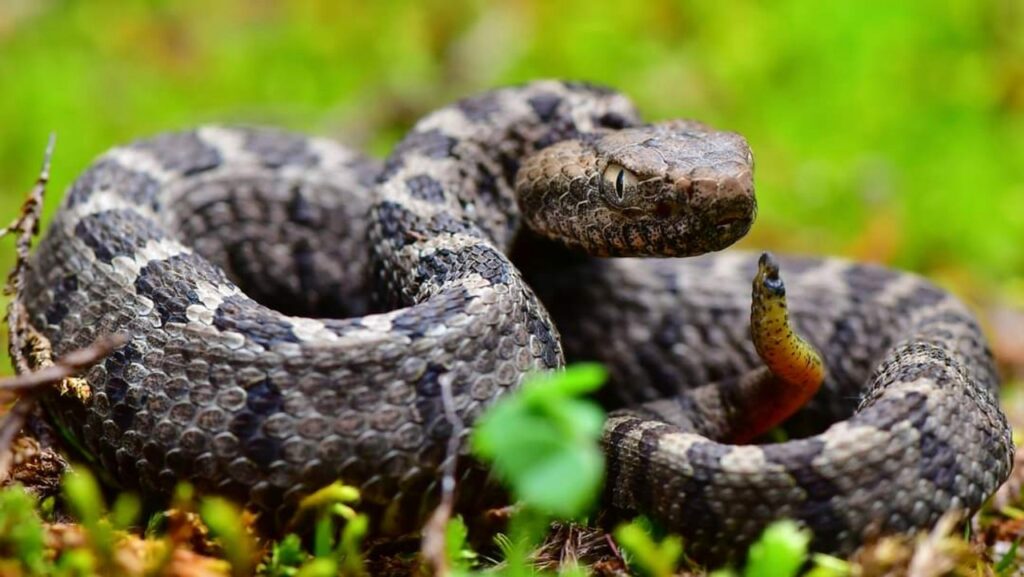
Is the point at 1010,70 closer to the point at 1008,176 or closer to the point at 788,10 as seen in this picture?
the point at 1008,176

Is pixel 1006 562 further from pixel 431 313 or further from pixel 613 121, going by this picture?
pixel 613 121

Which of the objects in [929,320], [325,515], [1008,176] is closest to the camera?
[325,515]

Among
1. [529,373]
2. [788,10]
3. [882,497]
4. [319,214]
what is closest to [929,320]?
[882,497]

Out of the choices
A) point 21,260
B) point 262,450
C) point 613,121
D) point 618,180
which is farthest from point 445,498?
point 613,121

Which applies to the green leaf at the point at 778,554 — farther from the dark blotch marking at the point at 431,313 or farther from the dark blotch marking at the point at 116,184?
the dark blotch marking at the point at 116,184

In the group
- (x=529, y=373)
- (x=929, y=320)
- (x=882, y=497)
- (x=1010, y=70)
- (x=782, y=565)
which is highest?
(x=1010, y=70)

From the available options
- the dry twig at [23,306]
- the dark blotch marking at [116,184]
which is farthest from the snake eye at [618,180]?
the dark blotch marking at [116,184]

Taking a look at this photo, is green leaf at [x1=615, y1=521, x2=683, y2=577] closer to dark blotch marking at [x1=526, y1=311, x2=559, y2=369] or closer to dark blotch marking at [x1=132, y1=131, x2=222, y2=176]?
dark blotch marking at [x1=526, y1=311, x2=559, y2=369]
